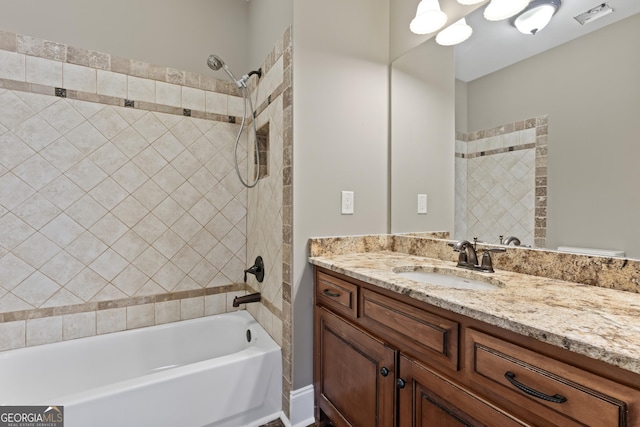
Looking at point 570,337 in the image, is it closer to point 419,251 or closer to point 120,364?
point 419,251

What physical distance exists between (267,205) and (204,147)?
0.74 m

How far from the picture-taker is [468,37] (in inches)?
57.6

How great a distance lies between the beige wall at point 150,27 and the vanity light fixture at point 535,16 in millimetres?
1166

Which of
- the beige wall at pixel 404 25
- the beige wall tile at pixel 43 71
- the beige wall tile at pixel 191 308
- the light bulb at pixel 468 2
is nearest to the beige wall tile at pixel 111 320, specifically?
the beige wall tile at pixel 191 308

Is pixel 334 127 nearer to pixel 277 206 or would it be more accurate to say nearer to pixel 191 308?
pixel 277 206

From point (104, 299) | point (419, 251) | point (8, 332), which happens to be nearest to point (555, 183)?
point (419, 251)

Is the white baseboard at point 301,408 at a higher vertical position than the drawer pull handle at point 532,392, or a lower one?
lower

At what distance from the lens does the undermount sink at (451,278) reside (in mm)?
1176

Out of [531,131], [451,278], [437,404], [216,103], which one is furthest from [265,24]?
[437,404]

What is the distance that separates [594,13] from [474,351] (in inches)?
49.0

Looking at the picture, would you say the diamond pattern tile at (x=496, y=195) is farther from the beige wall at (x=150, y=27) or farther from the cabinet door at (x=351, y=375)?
the beige wall at (x=150, y=27)

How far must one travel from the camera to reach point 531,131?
123cm

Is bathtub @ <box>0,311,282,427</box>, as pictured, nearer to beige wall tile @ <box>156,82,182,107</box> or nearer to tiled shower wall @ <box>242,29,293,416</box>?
tiled shower wall @ <box>242,29,293,416</box>

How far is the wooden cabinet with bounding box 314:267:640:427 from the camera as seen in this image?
588 mm
